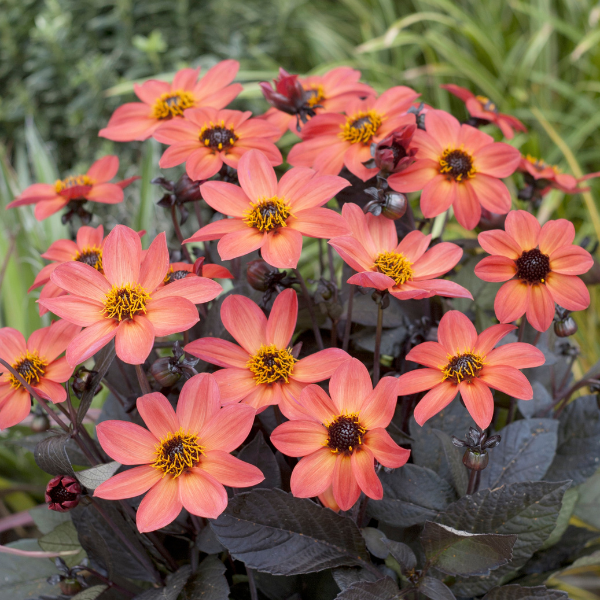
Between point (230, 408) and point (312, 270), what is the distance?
3.39 feet

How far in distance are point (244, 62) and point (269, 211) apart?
5.08 ft

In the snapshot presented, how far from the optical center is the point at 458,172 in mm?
444

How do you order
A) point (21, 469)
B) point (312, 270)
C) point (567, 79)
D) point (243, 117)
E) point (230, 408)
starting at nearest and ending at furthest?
1. point (230, 408)
2. point (243, 117)
3. point (21, 469)
4. point (312, 270)
5. point (567, 79)

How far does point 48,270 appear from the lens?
0.43 meters

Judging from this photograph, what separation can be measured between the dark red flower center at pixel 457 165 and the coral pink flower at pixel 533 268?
6 cm

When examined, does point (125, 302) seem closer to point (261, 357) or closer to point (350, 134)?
point (261, 357)

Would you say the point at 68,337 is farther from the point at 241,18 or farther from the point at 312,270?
the point at 241,18

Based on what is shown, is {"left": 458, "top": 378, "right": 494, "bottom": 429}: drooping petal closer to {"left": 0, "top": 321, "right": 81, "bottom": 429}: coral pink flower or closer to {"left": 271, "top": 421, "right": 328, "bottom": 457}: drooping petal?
{"left": 271, "top": 421, "right": 328, "bottom": 457}: drooping petal

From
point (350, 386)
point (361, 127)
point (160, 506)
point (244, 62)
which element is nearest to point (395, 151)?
Answer: point (361, 127)

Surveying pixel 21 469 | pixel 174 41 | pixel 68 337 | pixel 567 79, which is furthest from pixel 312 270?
pixel 567 79

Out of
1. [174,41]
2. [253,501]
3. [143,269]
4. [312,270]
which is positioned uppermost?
[143,269]

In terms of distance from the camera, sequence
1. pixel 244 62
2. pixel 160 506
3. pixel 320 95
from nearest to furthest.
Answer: pixel 160 506 → pixel 320 95 → pixel 244 62

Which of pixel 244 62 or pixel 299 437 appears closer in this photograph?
pixel 299 437

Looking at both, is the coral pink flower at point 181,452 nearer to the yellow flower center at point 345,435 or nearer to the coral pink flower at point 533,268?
the yellow flower center at point 345,435
